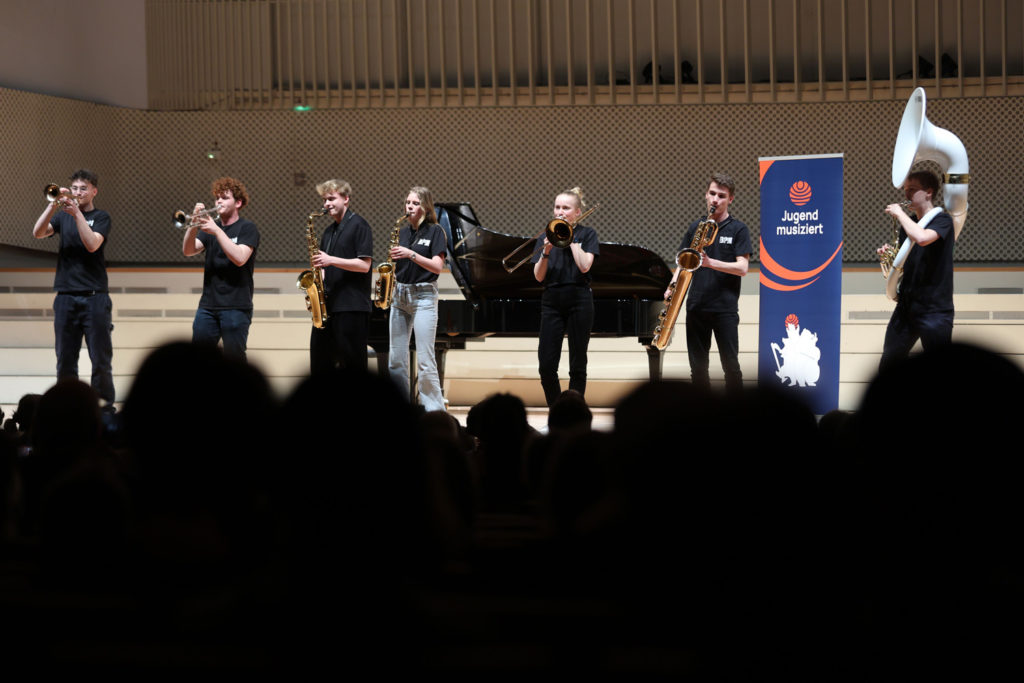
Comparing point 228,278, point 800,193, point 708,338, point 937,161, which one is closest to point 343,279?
point 228,278

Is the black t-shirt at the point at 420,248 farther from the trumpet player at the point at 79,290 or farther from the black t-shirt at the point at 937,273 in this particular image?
the black t-shirt at the point at 937,273

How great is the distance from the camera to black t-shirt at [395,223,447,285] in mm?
5387

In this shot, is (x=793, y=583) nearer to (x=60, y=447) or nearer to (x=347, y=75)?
(x=60, y=447)

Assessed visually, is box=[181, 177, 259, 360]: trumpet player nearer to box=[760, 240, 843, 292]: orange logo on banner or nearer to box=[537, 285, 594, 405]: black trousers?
box=[537, 285, 594, 405]: black trousers

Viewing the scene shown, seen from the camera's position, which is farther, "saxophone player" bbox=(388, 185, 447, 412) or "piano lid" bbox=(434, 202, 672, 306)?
"piano lid" bbox=(434, 202, 672, 306)

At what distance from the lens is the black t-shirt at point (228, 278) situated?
5.19 metres

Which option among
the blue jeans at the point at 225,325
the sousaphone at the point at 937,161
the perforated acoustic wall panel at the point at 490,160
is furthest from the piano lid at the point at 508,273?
the perforated acoustic wall panel at the point at 490,160

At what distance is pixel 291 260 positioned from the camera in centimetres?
985

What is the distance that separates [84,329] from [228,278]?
839mm

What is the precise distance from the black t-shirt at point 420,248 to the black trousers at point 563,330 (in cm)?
64

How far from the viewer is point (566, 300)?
5.20m

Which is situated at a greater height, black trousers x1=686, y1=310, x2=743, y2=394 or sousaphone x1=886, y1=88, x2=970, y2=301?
sousaphone x1=886, y1=88, x2=970, y2=301

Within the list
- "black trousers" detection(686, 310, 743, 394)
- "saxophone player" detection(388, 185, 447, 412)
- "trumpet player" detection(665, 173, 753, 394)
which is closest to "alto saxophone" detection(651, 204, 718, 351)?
"trumpet player" detection(665, 173, 753, 394)

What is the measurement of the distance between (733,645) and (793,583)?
129 mm
